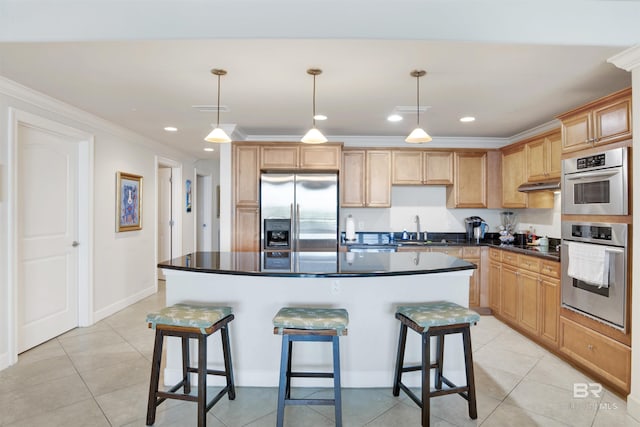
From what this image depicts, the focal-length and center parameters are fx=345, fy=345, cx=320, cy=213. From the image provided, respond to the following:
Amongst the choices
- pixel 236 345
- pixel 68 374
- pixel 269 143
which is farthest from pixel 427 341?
pixel 269 143

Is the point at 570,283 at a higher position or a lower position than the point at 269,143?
lower

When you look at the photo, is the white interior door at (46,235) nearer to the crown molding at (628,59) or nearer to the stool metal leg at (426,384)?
the stool metal leg at (426,384)

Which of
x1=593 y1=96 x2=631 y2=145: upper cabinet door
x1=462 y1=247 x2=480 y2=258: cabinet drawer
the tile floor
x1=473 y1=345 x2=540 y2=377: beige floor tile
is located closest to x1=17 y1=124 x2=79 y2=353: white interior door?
→ the tile floor

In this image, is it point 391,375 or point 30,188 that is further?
point 30,188

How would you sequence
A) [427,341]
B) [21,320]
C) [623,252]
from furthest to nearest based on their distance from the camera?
[21,320], [623,252], [427,341]

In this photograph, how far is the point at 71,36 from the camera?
2.10 metres

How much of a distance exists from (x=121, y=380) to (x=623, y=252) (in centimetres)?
373

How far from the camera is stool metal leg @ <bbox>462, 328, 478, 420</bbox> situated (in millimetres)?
2105

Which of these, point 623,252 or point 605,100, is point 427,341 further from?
point 605,100

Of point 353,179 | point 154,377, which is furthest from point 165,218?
point 154,377

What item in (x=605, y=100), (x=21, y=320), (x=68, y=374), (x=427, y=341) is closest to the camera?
(x=427, y=341)

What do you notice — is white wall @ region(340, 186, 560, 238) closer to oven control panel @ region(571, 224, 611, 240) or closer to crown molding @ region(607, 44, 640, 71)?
oven control panel @ region(571, 224, 611, 240)

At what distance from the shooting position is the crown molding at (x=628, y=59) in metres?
2.13

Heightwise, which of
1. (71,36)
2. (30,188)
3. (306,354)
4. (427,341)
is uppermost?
(71,36)
